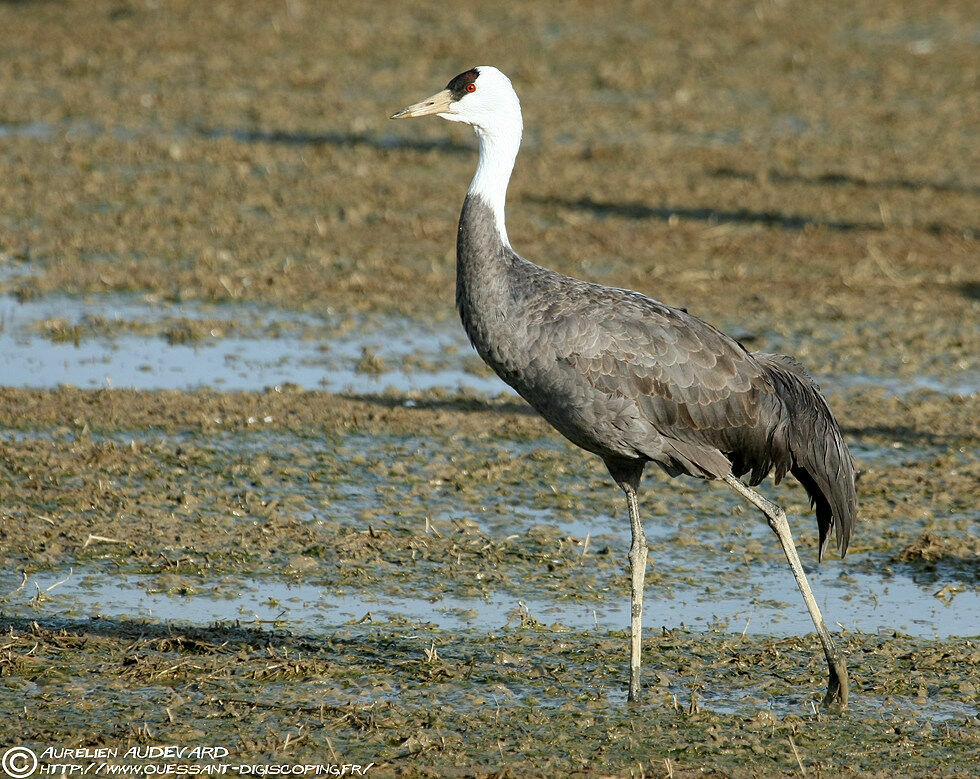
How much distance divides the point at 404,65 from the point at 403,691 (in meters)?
13.3

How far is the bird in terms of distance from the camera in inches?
238

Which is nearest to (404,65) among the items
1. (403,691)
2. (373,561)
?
(373,561)

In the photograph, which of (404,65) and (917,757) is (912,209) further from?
(917,757)

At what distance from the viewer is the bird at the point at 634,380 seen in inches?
238

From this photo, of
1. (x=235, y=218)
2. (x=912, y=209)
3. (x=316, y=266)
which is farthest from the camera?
(x=912, y=209)

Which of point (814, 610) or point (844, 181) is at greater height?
point (844, 181)

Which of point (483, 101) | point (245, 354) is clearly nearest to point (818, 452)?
point (483, 101)

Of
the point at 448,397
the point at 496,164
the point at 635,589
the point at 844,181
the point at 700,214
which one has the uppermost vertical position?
the point at 496,164

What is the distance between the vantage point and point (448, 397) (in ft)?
31.3

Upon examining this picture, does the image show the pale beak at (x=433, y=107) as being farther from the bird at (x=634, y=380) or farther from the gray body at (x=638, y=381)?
the gray body at (x=638, y=381)

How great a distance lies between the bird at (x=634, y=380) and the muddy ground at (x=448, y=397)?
61 cm

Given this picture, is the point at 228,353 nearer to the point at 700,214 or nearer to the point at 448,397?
the point at 448,397

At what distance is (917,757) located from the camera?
5.62 meters

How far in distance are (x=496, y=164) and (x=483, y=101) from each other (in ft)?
0.89
